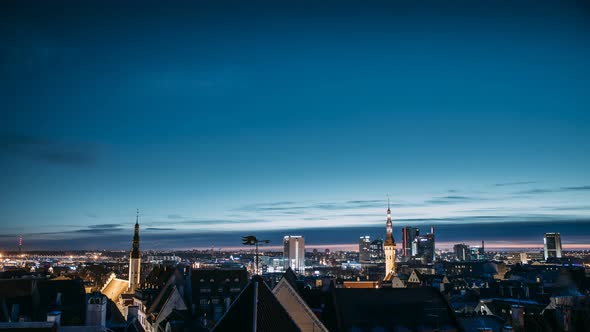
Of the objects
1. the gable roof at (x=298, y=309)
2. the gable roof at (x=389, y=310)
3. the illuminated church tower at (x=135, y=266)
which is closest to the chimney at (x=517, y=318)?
the gable roof at (x=389, y=310)

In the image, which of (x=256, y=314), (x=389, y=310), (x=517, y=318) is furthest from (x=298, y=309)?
(x=517, y=318)

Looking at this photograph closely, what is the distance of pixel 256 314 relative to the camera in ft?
83.0

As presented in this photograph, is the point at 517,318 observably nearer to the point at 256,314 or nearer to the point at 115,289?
the point at 256,314

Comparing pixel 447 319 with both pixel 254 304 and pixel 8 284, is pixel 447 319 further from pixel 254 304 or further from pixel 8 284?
pixel 8 284

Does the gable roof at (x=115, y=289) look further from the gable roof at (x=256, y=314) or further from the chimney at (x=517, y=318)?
the gable roof at (x=256, y=314)

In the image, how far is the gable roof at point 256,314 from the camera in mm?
25031

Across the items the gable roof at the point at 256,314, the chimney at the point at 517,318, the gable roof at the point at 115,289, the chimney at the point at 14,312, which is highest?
the gable roof at the point at 256,314

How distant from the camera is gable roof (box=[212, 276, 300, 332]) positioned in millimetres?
25031

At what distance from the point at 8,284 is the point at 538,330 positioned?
67179 millimetres

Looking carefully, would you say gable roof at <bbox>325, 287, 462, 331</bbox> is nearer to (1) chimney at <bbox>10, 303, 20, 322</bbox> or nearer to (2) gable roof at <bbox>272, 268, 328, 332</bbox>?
(2) gable roof at <bbox>272, 268, 328, 332</bbox>

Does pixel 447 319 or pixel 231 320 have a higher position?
pixel 231 320

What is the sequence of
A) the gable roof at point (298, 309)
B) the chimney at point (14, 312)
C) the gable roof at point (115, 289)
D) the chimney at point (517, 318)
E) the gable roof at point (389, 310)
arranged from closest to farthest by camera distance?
1. the gable roof at point (298, 309)
2. the chimney at point (517, 318)
3. the gable roof at point (389, 310)
4. the chimney at point (14, 312)
5. the gable roof at point (115, 289)

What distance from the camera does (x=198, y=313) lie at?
79.6 meters

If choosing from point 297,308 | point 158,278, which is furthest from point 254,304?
point 158,278
